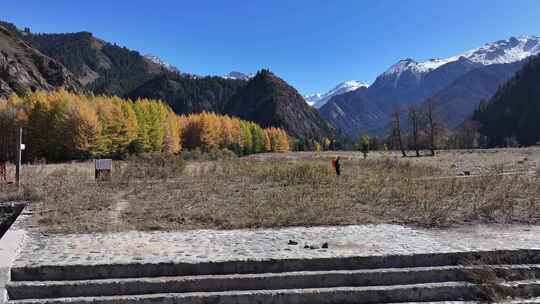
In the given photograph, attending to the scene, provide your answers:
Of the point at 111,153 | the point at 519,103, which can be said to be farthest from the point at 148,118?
the point at 519,103

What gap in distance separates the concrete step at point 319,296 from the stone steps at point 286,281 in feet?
0.05

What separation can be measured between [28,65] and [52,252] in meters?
158

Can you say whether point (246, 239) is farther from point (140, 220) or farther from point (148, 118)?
point (148, 118)

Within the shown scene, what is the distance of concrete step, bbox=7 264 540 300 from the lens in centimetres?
635

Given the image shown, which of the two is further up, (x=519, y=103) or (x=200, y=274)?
(x=519, y=103)

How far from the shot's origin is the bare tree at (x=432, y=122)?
6806cm

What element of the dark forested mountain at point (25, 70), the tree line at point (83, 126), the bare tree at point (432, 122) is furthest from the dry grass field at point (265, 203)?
the dark forested mountain at point (25, 70)

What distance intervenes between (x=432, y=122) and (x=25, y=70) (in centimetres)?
13095

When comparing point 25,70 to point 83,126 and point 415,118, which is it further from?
point 415,118

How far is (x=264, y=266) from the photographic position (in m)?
6.86

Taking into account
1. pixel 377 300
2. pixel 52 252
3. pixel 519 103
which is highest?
pixel 519 103

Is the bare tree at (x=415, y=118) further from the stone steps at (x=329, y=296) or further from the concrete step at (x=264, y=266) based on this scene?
the stone steps at (x=329, y=296)

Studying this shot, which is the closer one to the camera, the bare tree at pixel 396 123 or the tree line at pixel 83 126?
the tree line at pixel 83 126

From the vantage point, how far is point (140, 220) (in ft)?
34.5
